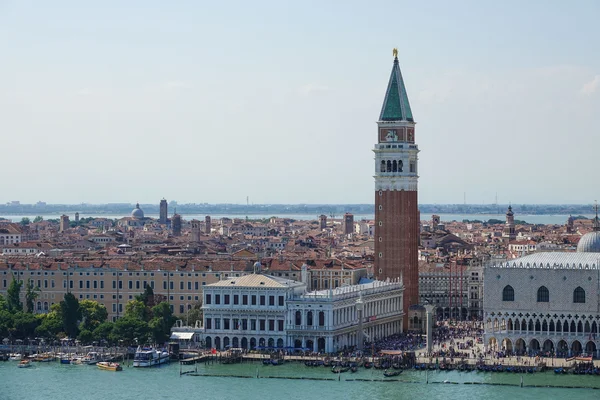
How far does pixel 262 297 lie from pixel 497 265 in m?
6.30

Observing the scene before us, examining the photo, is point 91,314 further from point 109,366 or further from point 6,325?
point 109,366

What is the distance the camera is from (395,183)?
46750 millimetres

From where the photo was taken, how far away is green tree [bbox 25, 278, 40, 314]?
47.0m

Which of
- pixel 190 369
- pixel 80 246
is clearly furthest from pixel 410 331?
pixel 80 246

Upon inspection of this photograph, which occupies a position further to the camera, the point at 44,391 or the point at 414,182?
the point at 414,182

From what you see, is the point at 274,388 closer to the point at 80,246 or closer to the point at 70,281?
the point at 70,281

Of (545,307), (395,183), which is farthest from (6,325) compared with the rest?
(545,307)

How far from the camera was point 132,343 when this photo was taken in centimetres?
4153

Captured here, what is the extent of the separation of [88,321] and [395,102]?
11263mm

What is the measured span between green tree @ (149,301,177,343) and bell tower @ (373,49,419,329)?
23.5ft

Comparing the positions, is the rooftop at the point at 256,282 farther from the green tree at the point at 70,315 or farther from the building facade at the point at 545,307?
the building facade at the point at 545,307

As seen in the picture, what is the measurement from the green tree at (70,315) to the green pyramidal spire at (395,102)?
1087cm

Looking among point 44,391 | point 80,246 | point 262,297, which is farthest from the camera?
point 80,246

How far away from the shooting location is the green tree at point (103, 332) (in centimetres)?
4206
